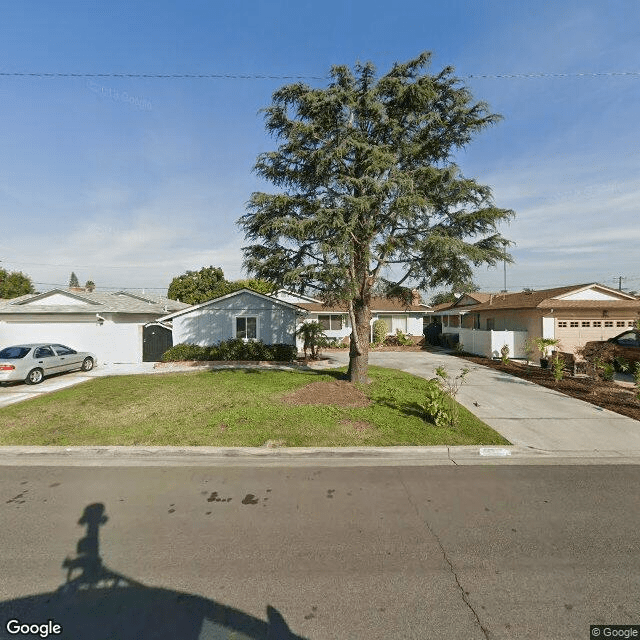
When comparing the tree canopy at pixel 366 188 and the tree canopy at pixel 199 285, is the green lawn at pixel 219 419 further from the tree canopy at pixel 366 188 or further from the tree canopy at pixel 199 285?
the tree canopy at pixel 199 285

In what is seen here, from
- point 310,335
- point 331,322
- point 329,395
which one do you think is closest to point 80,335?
point 310,335

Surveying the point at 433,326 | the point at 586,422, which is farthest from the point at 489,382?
the point at 433,326

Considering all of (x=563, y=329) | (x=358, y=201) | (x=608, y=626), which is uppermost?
(x=358, y=201)

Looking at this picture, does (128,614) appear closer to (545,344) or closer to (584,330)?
(545,344)

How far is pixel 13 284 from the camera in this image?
160 ft

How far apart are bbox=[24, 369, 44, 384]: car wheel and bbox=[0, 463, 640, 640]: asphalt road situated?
907 cm

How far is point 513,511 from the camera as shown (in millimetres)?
4164

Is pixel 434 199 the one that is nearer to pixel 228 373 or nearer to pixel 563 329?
pixel 228 373

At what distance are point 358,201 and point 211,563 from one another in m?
8.08

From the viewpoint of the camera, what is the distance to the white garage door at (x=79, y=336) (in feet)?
56.1

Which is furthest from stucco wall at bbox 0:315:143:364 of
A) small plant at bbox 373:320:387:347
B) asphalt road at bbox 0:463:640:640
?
small plant at bbox 373:320:387:347

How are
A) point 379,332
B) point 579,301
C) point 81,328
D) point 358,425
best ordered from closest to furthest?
point 358,425 < point 579,301 < point 81,328 < point 379,332

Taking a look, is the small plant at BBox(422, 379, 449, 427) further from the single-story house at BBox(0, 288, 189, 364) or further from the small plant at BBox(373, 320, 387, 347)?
the small plant at BBox(373, 320, 387, 347)

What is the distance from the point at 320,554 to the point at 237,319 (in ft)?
51.3
